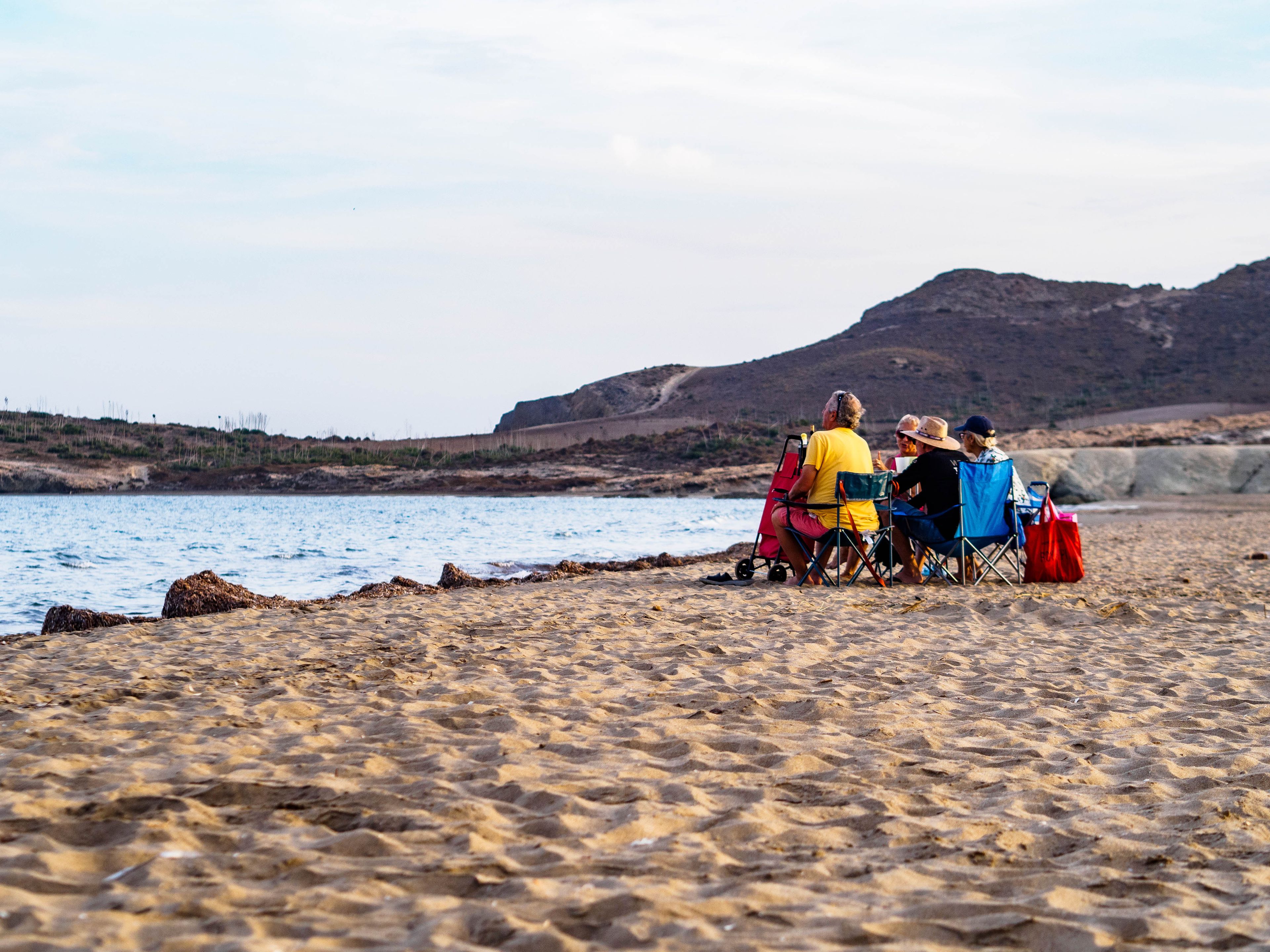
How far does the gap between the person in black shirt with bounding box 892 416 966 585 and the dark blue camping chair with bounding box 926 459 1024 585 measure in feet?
0.17

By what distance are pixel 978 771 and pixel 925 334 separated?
288 feet

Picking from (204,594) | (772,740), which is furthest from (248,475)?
(772,740)

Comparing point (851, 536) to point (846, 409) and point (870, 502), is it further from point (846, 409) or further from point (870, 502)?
point (846, 409)

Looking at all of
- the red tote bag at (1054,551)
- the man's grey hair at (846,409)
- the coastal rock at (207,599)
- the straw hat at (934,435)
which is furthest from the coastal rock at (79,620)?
the red tote bag at (1054,551)

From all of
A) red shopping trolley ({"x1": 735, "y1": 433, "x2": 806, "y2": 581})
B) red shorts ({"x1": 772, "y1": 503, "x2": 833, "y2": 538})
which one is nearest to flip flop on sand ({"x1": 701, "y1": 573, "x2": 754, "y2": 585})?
red shopping trolley ({"x1": 735, "y1": 433, "x2": 806, "y2": 581})

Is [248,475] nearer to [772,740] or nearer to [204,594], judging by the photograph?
[204,594]

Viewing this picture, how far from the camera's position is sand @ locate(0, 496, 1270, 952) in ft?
6.69

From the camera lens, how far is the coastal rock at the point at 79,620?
7.07 metres

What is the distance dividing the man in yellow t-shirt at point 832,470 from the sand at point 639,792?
2168 mm

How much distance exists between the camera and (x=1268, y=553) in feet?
37.9

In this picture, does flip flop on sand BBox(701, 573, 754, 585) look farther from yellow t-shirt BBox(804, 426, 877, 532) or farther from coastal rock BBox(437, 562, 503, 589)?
coastal rock BBox(437, 562, 503, 589)

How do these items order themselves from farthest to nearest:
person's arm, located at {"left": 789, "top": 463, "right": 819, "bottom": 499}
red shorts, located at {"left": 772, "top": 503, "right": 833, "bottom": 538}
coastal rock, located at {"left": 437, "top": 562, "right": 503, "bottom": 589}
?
coastal rock, located at {"left": 437, "top": 562, "right": 503, "bottom": 589}
red shorts, located at {"left": 772, "top": 503, "right": 833, "bottom": 538}
person's arm, located at {"left": 789, "top": 463, "right": 819, "bottom": 499}

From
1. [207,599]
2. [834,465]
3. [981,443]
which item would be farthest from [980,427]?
[207,599]

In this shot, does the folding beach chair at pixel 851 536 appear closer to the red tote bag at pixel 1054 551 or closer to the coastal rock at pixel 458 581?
the red tote bag at pixel 1054 551
